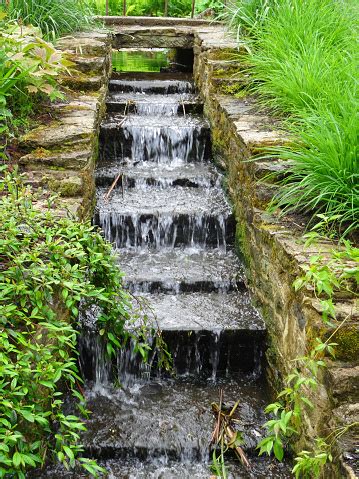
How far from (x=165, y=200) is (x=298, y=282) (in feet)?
7.77

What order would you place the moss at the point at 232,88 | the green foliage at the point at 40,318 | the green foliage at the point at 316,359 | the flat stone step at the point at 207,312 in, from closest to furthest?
the green foliage at the point at 40,318 → the green foliage at the point at 316,359 → the flat stone step at the point at 207,312 → the moss at the point at 232,88

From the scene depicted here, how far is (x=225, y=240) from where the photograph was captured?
4.52 meters

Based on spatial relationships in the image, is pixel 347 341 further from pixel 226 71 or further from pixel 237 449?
pixel 226 71

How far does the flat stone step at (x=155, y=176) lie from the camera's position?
4.93m

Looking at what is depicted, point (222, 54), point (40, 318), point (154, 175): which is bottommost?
point (154, 175)

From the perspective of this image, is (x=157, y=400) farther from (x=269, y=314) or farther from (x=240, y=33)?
(x=240, y=33)

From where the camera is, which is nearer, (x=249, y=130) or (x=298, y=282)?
(x=298, y=282)

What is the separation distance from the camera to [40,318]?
2.42 m

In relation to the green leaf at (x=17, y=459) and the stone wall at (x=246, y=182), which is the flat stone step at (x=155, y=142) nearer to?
the stone wall at (x=246, y=182)

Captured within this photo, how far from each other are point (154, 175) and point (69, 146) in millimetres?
1017

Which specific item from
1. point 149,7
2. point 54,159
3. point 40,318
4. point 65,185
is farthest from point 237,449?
point 149,7

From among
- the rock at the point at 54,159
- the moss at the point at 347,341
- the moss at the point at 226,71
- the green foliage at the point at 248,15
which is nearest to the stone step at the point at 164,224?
the rock at the point at 54,159

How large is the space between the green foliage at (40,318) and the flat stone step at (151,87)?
349cm


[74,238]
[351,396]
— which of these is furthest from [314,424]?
[74,238]
